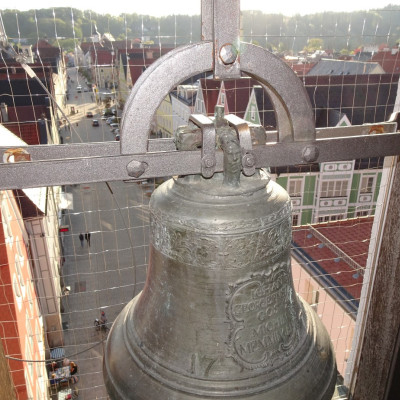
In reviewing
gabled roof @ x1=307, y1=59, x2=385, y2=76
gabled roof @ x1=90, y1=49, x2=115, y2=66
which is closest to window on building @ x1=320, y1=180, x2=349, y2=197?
gabled roof @ x1=307, y1=59, x2=385, y2=76

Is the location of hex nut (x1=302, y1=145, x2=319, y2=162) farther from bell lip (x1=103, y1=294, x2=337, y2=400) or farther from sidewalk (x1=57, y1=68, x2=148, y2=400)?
sidewalk (x1=57, y1=68, x2=148, y2=400)

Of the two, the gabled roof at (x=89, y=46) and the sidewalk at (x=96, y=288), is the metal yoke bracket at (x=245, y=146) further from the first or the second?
the sidewalk at (x=96, y=288)

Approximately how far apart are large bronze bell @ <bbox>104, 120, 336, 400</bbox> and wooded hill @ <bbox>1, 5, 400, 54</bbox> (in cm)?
98

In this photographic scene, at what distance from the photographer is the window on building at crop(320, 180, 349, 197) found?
6848mm

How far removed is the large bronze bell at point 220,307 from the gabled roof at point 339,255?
2.86 m

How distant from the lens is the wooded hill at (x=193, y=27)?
1650 millimetres

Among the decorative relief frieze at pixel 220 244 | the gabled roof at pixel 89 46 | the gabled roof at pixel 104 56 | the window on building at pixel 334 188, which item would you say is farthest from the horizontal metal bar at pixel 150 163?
the window on building at pixel 334 188

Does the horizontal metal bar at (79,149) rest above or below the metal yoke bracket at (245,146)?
below

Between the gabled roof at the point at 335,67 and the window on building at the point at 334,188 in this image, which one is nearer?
the gabled roof at the point at 335,67

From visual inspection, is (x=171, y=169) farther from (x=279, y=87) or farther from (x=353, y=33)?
(x=353, y=33)

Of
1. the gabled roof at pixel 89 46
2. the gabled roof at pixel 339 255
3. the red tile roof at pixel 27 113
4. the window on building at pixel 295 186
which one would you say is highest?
the gabled roof at pixel 89 46

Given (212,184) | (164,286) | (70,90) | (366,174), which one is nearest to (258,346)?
(164,286)

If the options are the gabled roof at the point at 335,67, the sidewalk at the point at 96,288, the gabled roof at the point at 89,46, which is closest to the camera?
the gabled roof at the point at 89,46

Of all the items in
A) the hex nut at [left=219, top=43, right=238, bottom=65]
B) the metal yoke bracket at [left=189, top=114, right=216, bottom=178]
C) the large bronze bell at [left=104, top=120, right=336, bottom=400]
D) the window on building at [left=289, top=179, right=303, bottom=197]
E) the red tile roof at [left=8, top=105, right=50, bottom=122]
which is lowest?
the window on building at [left=289, top=179, right=303, bottom=197]
